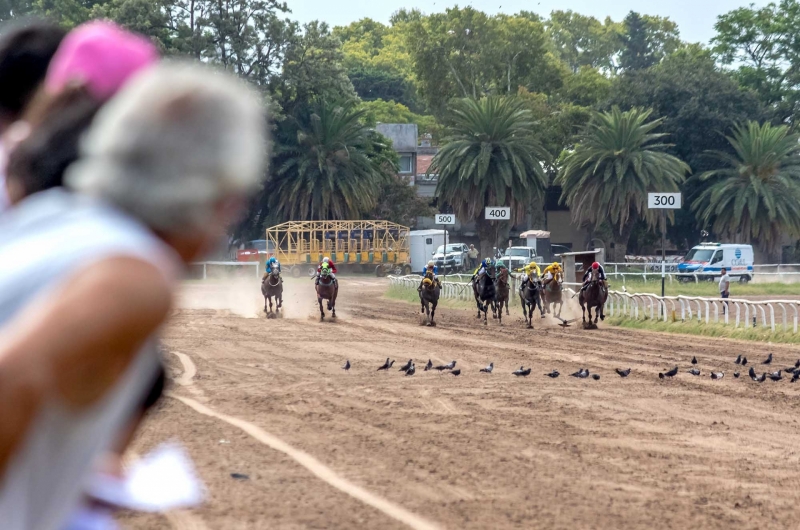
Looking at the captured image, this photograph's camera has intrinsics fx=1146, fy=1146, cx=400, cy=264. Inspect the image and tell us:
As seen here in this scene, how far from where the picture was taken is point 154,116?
1.63 m

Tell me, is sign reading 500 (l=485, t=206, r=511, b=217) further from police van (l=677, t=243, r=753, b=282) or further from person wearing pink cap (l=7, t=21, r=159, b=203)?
person wearing pink cap (l=7, t=21, r=159, b=203)

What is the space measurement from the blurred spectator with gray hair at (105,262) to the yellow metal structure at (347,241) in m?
58.8

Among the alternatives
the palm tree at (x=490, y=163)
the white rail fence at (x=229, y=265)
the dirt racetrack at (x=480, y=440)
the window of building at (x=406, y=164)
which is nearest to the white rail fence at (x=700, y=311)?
the dirt racetrack at (x=480, y=440)

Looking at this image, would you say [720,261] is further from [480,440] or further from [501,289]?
[480,440]

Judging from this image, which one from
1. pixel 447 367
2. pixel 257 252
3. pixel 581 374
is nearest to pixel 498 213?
pixel 447 367

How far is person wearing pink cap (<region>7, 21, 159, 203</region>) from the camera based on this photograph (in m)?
1.80

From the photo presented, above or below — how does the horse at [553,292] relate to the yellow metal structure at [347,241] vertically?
below

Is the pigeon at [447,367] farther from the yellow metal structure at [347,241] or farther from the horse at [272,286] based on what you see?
the yellow metal structure at [347,241]

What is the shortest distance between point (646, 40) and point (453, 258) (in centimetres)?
7193

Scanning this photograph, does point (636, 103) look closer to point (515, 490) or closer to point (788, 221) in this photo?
point (788, 221)

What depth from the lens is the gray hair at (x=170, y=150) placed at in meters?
1.62

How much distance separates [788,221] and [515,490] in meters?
54.9

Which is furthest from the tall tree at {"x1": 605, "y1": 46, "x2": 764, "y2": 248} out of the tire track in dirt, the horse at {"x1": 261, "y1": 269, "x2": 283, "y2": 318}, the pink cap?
the pink cap

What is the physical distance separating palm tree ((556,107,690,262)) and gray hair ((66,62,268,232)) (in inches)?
2325
